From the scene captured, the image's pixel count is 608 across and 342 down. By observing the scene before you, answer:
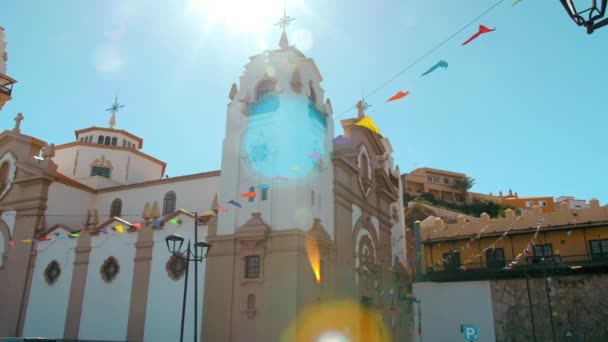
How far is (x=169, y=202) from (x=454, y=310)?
64.2 feet

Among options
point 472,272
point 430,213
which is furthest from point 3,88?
point 430,213

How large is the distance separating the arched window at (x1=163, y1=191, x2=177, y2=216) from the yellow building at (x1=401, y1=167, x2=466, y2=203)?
58393mm

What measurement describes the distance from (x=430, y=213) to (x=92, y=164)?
45.4 meters

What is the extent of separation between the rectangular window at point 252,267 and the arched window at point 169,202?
33.2ft

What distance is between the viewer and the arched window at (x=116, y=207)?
31.9 m

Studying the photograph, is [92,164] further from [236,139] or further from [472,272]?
[472,272]

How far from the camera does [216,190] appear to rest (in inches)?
1120

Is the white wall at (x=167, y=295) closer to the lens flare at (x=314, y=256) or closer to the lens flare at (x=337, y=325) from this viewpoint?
the lens flare at (x=337, y=325)

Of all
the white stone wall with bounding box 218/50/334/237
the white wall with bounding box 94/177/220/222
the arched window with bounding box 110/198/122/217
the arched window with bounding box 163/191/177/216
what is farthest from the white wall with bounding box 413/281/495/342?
the arched window with bounding box 110/198/122/217

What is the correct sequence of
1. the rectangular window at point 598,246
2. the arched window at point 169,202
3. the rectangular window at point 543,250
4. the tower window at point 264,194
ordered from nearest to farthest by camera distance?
the tower window at point 264,194 → the arched window at point 169,202 → the rectangular window at point 598,246 → the rectangular window at point 543,250

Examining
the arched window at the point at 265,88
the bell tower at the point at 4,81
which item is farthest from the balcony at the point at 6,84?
the arched window at the point at 265,88

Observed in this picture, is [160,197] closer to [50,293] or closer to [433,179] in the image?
[50,293]

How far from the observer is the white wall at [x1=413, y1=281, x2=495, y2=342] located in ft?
Answer: 104

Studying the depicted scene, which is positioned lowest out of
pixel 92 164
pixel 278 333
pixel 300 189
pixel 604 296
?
pixel 278 333
